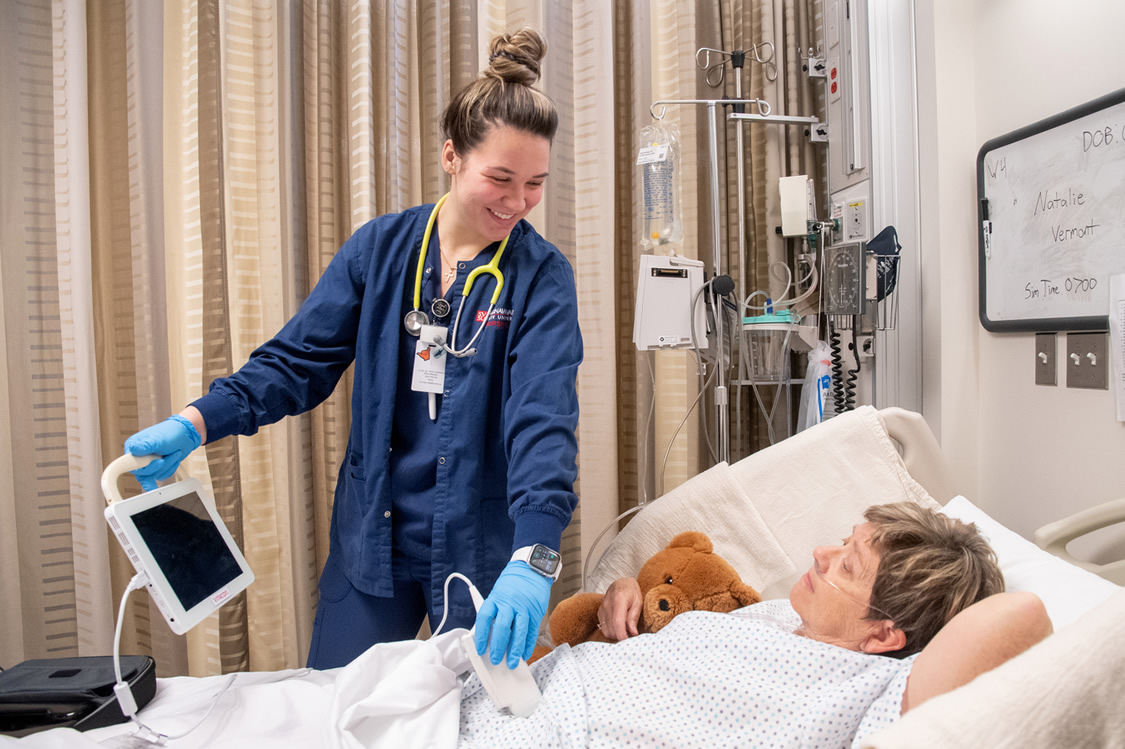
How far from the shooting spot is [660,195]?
6.37ft

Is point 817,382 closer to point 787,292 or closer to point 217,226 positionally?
point 787,292

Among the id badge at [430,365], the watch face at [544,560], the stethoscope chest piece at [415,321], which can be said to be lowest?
the watch face at [544,560]

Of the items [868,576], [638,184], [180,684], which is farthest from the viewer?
[638,184]

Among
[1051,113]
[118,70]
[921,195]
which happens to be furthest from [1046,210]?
[118,70]

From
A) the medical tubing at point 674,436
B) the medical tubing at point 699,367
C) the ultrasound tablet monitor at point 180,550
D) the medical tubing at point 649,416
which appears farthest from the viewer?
the medical tubing at point 649,416

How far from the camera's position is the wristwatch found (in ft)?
3.48

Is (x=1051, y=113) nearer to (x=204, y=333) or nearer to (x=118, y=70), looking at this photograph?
(x=204, y=333)

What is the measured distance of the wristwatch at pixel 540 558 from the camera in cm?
106

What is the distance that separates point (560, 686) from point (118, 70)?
1.94 metres

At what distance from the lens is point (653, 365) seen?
2.14 m

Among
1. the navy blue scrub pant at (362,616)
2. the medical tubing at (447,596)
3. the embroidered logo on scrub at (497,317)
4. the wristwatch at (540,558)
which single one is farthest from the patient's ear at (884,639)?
the embroidered logo on scrub at (497,317)

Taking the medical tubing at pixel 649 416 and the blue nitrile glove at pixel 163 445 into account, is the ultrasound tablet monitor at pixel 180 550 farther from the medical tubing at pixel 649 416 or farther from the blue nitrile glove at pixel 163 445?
the medical tubing at pixel 649 416

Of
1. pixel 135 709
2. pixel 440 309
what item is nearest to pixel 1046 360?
pixel 440 309

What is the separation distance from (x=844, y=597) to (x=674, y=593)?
1.09ft
